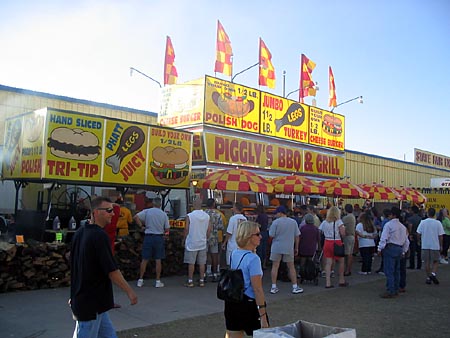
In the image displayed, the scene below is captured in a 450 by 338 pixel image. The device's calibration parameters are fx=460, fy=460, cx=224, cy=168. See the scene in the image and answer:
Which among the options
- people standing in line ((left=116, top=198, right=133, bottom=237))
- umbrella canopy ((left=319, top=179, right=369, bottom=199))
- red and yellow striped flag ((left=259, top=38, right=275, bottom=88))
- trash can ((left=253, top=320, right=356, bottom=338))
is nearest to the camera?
trash can ((left=253, top=320, right=356, bottom=338))

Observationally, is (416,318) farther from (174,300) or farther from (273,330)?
(273,330)

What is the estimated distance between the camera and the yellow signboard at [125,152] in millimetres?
11125

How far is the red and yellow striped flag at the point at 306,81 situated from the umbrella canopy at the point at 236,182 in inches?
399

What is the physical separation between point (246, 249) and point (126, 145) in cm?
759

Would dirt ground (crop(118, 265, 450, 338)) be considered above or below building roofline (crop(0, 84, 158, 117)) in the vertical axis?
below

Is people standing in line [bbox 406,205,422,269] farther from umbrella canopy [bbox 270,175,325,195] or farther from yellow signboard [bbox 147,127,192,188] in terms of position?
yellow signboard [bbox 147,127,192,188]

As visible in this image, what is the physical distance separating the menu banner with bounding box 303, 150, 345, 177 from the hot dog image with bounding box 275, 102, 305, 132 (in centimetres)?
130

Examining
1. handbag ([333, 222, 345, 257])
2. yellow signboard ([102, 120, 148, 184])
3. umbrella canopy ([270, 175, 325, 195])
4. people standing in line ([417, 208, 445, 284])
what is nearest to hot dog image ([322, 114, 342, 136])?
umbrella canopy ([270, 175, 325, 195])

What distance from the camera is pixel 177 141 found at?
1271 centimetres

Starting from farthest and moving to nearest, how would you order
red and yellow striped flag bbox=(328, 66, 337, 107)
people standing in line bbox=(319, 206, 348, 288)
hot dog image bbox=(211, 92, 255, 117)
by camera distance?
red and yellow striped flag bbox=(328, 66, 337, 107)
hot dog image bbox=(211, 92, 255, 117)
people standing in line bbox=(319, 206, 348, 288)

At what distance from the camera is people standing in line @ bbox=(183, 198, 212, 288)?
9680 millimetres

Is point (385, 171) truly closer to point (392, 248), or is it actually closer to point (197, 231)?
point (392, 248)

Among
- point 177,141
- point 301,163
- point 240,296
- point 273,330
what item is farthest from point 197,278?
point 301,163

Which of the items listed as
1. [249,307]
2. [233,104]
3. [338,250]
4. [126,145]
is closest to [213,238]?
[338,250]
